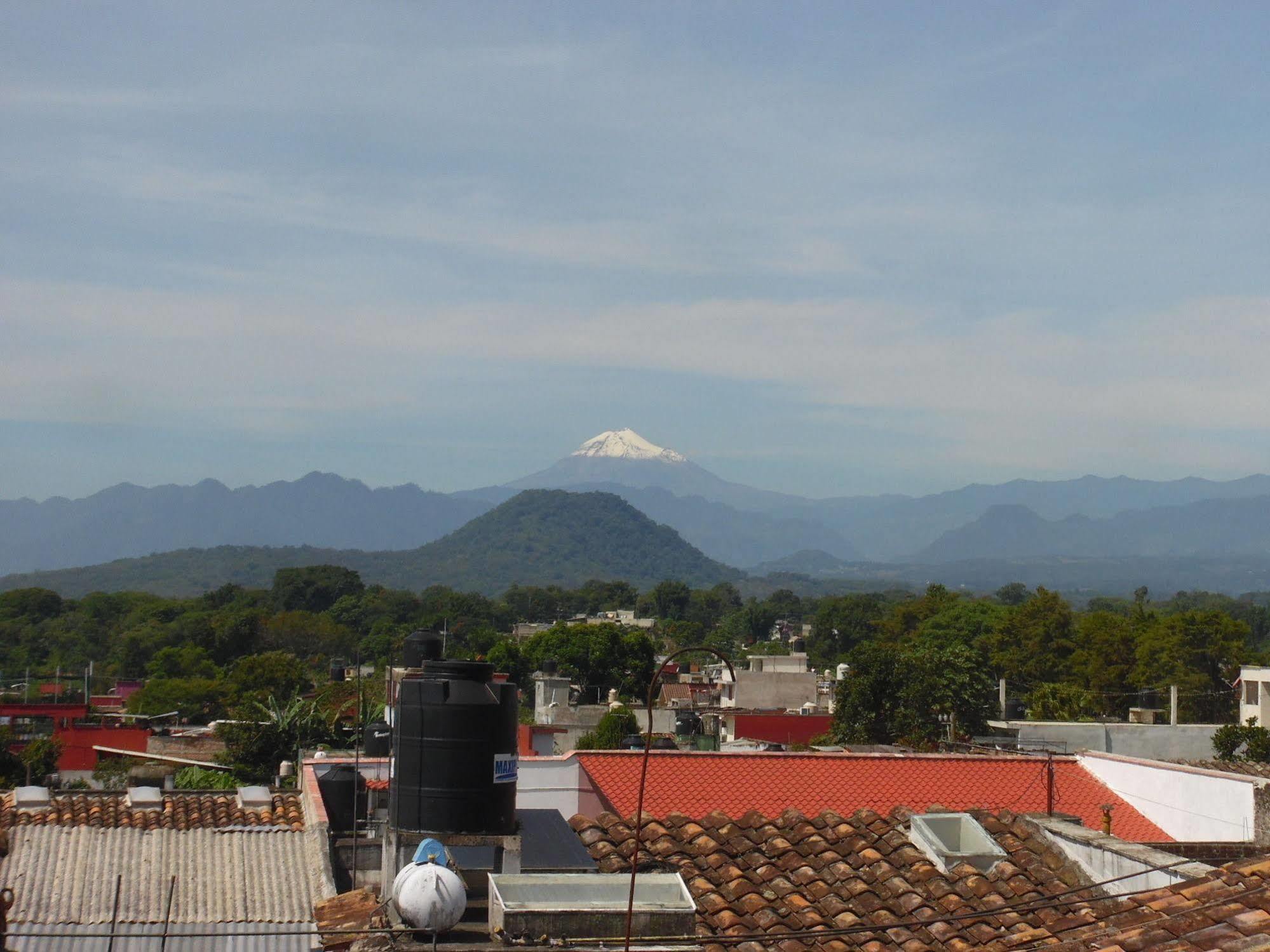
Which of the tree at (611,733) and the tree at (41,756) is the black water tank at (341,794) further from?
the tree at (41,756)

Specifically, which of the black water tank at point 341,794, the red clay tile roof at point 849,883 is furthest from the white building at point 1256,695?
the black water tank at point 341,794

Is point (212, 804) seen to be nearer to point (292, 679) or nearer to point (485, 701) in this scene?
point (485, 701)

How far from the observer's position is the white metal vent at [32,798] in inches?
691

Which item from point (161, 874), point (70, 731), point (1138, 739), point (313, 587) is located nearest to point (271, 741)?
point (70, 731)

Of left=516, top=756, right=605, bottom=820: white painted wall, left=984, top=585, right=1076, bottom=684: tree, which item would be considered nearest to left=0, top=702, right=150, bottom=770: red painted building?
left=516, top=756, right=605, bottom=820: white painted wall

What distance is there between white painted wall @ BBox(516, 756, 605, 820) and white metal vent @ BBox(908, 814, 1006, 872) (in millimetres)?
3595

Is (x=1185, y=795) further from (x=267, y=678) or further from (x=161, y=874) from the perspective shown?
(x=267, y=678)

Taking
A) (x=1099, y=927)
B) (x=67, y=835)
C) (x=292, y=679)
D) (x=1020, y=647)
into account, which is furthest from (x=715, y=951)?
(x=1020, y=647)

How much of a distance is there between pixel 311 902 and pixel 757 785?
525 cm

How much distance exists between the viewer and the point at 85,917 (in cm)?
1316

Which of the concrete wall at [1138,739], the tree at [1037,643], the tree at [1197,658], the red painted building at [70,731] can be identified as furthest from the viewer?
the tree at [1037,643]

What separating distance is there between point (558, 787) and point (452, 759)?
6527 mm

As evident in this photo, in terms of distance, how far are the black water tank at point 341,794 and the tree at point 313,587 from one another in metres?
162

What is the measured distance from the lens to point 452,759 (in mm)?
9836
